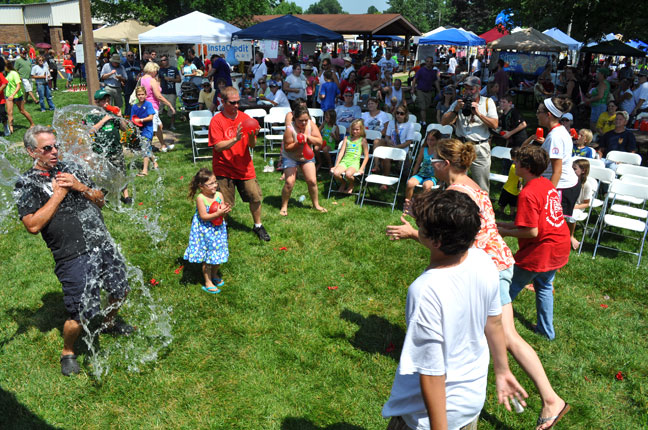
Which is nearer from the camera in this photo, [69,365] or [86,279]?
[86,279]

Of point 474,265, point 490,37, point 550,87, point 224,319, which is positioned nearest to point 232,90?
point 224,319

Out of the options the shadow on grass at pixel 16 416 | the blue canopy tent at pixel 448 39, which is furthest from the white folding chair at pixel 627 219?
the blue canopy tent at pixel 448 39

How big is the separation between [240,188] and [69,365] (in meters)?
3.05

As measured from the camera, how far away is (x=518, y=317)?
4.91m

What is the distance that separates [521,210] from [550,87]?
1362 centimetres

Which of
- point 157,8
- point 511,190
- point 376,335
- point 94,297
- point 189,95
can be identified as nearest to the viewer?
point 94,297

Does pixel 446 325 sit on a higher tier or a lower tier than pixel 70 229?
higher

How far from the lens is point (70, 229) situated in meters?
3.75

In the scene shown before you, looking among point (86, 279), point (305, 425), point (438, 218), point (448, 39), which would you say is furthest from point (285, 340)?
point (448, 39)

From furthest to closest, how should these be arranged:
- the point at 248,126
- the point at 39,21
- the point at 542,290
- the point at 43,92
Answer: the point at 39,21, the point at 43,92, the point at 248,126, the point at 542,290

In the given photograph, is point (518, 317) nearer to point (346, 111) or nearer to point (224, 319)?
point (224, 319)

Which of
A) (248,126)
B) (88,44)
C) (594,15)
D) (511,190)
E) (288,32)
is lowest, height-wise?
(511,190)

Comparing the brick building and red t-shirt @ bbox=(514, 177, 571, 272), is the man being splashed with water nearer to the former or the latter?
red t-shirt @ bbox=(514, 177, 571, 272)

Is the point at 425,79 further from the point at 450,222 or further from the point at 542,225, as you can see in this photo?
the point at 450,222
